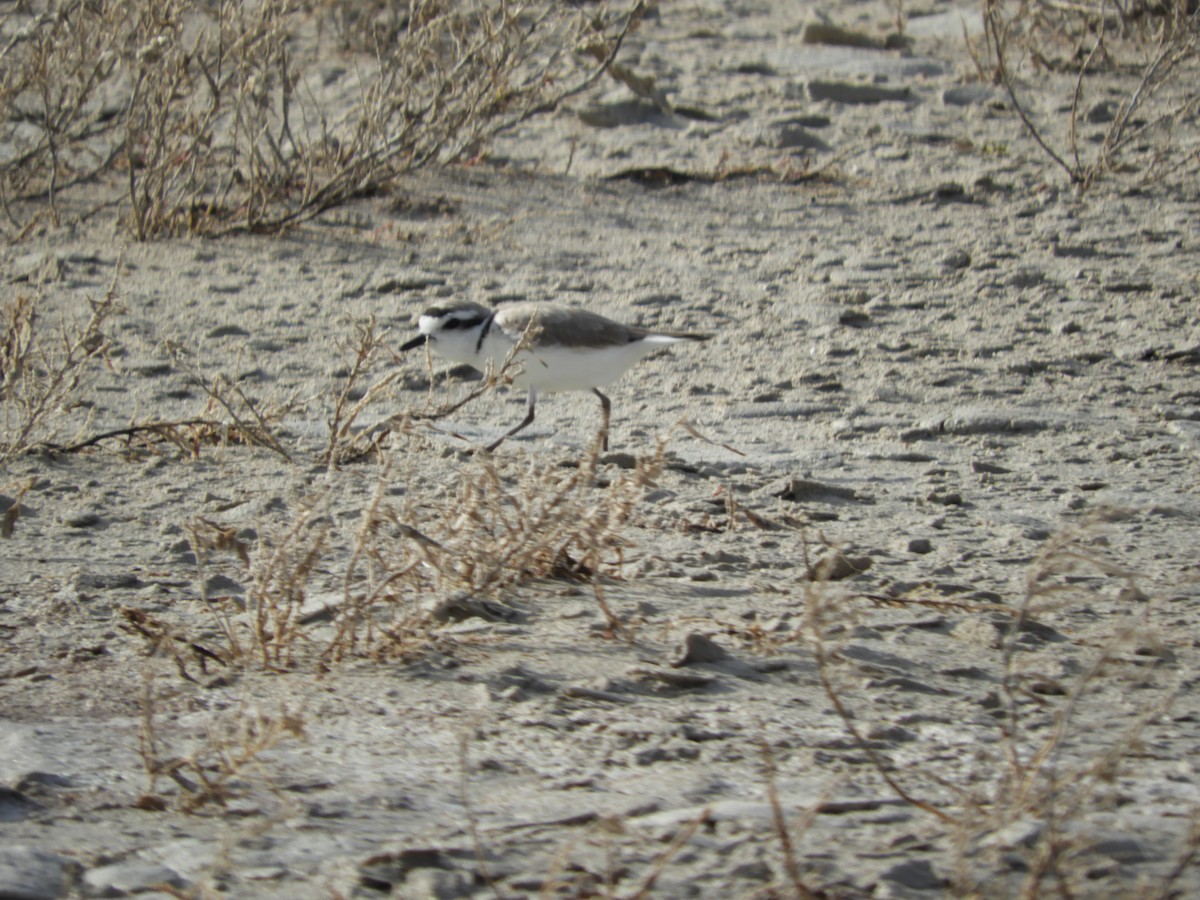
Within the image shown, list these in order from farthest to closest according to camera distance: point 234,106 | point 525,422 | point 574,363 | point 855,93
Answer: point 855,93
point 234,106
point 525,422
point 574,363

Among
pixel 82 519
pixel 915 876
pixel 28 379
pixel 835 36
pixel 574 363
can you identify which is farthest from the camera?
pixel 835 36

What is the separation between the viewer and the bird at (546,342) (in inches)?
207

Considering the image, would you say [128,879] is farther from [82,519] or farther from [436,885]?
[82,519]

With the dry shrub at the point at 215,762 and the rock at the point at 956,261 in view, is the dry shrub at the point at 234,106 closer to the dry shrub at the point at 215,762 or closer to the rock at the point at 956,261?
the rock at the point at 956,261

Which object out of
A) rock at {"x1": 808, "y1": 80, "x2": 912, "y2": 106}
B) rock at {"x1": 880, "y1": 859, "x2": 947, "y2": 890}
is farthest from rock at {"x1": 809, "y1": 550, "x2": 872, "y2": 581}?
rock at {"x1": 808, "y1": 80, "x2": 912, "y2": 106}

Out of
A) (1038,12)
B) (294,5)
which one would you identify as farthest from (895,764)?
(1038,12)

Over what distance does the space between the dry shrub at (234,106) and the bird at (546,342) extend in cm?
228

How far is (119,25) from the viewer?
742 centimetres

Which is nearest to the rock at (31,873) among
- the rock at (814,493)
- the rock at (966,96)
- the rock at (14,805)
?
the rock at (14,805)

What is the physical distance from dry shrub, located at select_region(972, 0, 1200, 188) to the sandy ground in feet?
0.72

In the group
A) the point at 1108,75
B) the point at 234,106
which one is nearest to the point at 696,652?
the point at 234,106

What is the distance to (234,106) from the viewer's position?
8039 millimetres

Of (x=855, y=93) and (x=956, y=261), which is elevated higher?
(x=855, y=93)

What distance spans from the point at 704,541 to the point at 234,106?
479cm
